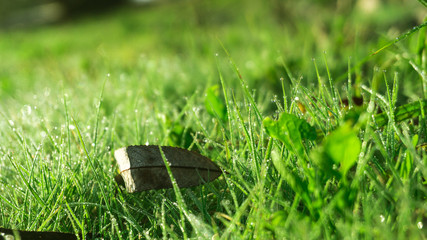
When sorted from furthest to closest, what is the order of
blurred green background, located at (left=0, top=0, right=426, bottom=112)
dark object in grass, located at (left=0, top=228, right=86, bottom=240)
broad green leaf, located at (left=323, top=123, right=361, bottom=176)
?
blurred green background, located at (left=0, top=0, right=426, bottom=112), dark object in grass, located at (left=0, top=228, right=86, bottom=240), broad green leaf, located at (left=323, top=123, right=361, bottom=176)

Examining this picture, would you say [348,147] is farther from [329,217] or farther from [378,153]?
[378,153]

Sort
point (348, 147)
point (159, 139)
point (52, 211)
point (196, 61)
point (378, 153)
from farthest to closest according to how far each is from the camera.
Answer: point (196, 61), point (159, 139), point (378, 153), point (52, 211), point (348, 147)

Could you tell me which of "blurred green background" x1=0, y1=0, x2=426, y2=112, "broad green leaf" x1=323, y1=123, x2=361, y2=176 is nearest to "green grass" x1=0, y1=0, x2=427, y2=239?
"broad green leaf" x1=323, y1=123, x2=361, y2=176

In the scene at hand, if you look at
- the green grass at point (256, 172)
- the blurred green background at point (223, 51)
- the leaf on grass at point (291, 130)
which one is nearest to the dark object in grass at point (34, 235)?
the green grass at point (256, 172)

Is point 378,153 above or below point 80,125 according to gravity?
below

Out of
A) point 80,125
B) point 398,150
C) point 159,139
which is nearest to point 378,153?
point 398,150

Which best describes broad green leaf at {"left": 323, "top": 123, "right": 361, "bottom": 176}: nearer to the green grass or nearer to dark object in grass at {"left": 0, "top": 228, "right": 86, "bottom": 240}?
the green grass

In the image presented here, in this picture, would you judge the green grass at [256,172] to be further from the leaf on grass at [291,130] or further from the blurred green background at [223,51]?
the blurred green background at [223,51]
